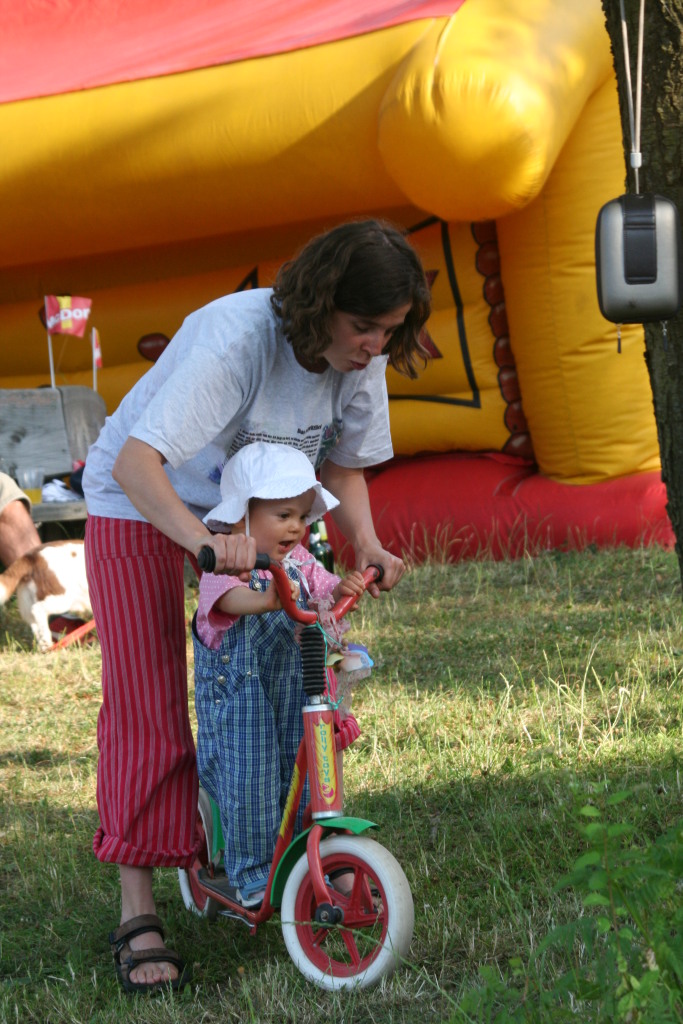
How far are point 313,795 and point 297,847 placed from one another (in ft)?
0.41

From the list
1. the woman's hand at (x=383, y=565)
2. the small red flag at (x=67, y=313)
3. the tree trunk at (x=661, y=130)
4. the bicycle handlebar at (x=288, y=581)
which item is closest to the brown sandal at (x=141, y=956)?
the bicycle handlebar at (x=288, y=581)

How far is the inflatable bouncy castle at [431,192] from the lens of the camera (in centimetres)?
550

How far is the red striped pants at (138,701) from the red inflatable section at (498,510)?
3.42m

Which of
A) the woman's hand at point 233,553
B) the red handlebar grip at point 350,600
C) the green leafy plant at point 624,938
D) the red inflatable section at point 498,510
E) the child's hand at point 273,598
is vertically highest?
the woman's hand at point 233,553

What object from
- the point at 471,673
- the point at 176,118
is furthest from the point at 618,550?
the point at 176,118

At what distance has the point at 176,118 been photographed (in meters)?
6.03

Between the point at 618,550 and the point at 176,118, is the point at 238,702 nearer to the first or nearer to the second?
the point at 618,550

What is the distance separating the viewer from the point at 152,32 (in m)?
7.31

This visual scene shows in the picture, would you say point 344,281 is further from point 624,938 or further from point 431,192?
point 431,192

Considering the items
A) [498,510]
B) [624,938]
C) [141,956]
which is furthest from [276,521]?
[498,510]

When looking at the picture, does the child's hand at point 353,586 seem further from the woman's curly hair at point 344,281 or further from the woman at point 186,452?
Result: the woman's curly hair at point 344,281

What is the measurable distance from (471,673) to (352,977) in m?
2.26

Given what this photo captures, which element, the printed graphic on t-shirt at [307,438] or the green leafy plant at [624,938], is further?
the printed graphic on t-shirt at [307,438]

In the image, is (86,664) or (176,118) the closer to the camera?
(86,664)
